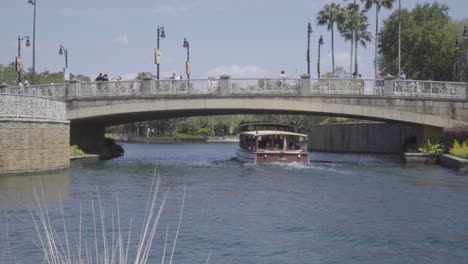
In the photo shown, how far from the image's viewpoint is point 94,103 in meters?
39.0

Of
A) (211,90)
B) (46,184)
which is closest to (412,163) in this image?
(211,90)

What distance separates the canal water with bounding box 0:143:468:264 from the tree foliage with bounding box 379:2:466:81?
40852 millimetres

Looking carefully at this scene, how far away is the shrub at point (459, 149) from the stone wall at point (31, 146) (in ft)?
62.9

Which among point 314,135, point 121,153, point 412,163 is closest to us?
point 412,163

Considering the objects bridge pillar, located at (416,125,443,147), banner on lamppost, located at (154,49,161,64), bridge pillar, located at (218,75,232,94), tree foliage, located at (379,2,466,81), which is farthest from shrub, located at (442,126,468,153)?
tree foliage, located at (379,2,466,81)

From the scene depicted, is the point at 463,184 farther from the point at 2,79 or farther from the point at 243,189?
the point at 2,79

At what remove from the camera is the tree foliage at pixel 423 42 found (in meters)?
67.9

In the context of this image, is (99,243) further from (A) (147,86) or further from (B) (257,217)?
(A) (147,86)

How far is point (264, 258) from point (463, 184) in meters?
14.7

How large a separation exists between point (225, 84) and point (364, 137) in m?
22.4

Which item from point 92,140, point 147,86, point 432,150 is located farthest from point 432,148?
point 92,140

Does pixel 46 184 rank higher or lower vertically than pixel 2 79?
lower

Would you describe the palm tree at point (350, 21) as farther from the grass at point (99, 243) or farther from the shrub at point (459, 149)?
the grass at point (99, 243)

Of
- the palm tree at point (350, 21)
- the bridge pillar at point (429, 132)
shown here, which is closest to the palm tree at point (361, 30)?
the palm tree at point (350, 21)
